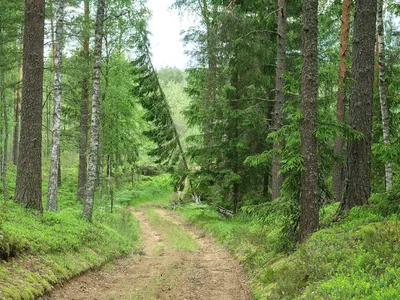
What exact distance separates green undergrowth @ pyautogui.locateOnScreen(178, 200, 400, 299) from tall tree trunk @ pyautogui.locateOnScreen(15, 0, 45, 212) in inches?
249

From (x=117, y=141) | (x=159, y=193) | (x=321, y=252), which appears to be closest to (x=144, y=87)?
(x=117, y=141)

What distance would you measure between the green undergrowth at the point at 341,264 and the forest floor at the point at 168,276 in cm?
82

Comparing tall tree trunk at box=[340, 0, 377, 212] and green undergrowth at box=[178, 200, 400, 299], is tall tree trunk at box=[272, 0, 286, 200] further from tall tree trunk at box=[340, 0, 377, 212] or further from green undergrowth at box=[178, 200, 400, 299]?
tall tree trunk at box=[340, 0, 377, 212]

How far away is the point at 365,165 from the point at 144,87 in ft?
66.4

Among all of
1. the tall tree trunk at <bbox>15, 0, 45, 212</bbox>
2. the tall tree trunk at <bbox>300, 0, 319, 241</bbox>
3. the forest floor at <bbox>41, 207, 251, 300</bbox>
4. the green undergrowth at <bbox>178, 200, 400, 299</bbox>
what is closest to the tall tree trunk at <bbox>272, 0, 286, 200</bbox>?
the forest floor at <bbox>41, 207, 251, 300</bbox>

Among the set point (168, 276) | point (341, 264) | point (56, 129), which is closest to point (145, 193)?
point (56, 129)

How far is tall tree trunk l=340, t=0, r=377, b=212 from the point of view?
909cm

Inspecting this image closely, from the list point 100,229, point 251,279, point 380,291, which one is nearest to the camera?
point 380,291

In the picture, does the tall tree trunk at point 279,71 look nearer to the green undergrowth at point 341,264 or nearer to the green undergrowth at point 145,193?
the green undergrowth at point 341,264

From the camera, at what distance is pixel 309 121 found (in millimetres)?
8195

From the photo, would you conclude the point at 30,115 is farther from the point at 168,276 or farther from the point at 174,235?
the point at 174,235

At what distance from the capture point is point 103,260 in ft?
34.0

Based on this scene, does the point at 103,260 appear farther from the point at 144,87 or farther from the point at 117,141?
the point at 144,87

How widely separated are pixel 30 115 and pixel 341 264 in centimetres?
869
